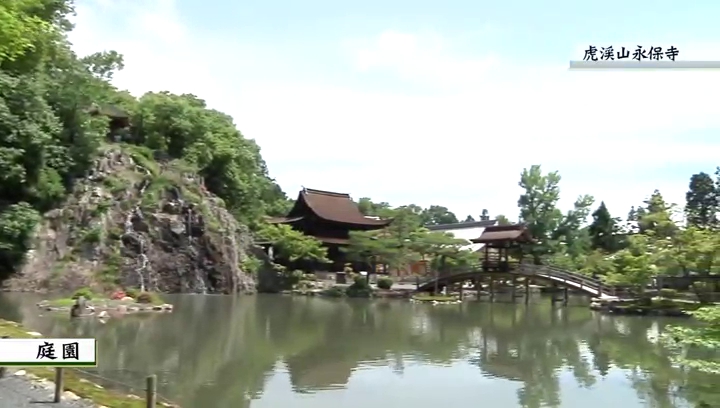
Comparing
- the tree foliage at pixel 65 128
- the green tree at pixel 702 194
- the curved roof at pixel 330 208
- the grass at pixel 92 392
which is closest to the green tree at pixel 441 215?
A: the green tree at pixel 702 194

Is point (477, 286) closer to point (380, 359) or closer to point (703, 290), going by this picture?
point (703, 290)

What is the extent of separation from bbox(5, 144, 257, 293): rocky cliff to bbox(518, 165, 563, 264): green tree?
19.8m

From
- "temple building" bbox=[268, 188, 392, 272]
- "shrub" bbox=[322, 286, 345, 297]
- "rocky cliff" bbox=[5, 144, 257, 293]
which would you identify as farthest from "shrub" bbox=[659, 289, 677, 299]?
"rocky cliff" bbox=[5, 144, 257, 293]

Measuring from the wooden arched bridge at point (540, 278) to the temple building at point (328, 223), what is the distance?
18.5ft

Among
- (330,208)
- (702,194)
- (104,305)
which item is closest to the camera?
(104,305)

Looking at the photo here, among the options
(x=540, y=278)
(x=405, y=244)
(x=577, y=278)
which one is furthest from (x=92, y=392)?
(x=405, y=244)

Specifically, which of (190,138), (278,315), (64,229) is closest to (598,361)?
(278,315)

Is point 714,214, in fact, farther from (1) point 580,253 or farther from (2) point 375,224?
(2) point 375,224

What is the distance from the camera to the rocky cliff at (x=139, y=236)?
2495cm

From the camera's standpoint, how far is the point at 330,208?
132ft

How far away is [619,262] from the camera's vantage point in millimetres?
29391

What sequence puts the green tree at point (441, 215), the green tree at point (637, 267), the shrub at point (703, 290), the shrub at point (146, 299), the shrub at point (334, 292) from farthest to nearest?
the green tree at point (441, 215)
the shrub at point (334, 292)
the green tree at point (637, 267)
the shrub at point (703, 290)
the shrub at point (146, 299)

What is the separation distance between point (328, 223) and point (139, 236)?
43.5 ft

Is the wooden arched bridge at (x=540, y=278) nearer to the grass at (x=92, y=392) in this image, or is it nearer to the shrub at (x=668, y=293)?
the shrub at (x=668, y=293)
